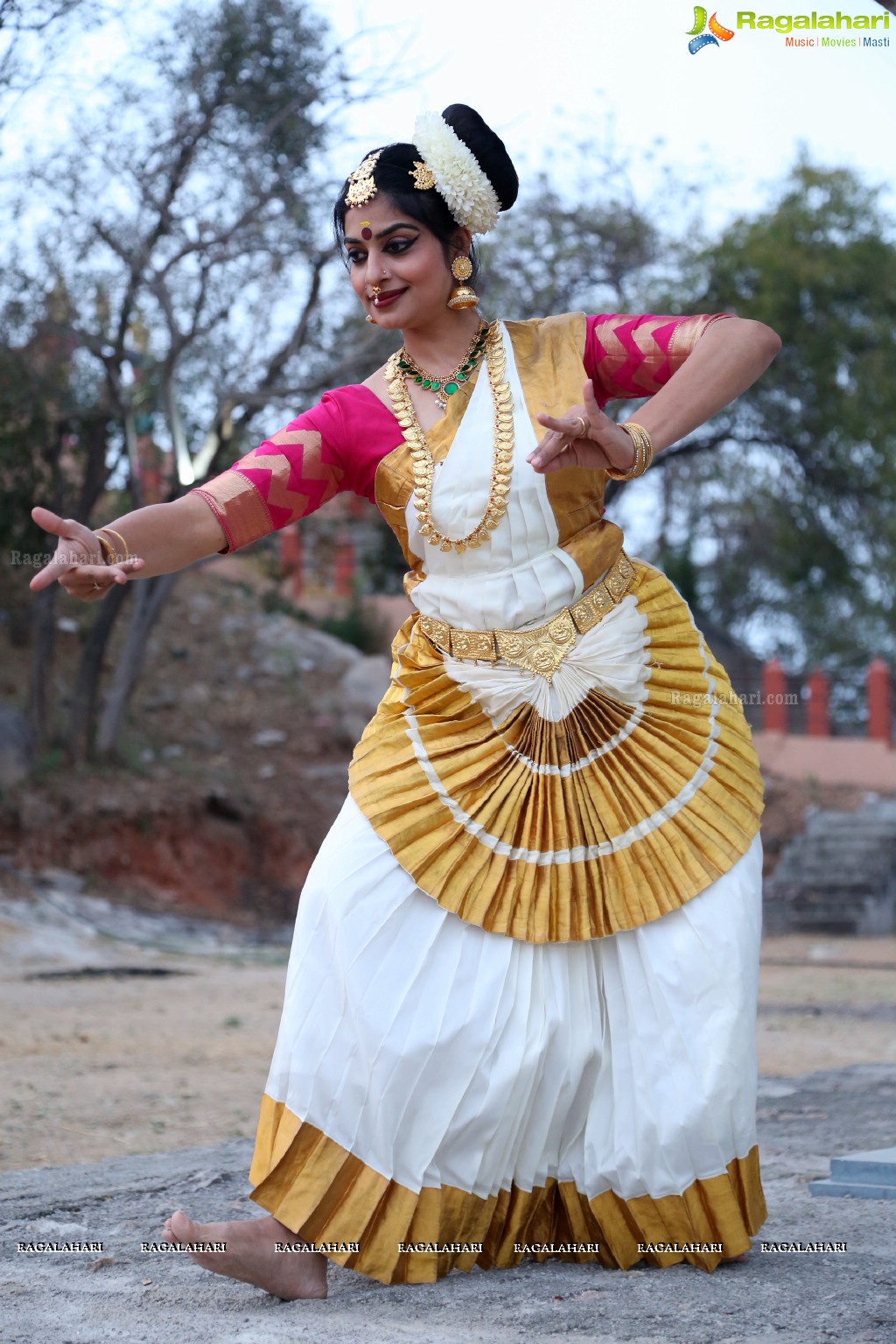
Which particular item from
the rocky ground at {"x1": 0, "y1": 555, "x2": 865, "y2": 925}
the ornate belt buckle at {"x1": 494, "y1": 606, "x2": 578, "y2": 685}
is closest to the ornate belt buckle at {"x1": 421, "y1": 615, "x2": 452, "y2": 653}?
the ornate belt buckle at {"x1": 494, "y1": 606, "x2": 578, "y2": 685}

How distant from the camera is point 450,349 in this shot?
299 cm

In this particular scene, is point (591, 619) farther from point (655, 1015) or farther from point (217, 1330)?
point (217, 1330)

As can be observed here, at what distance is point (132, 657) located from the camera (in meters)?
14.1

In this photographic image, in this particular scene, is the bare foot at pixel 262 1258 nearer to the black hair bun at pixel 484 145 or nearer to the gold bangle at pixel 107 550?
the gold bangle at pixel 107 550

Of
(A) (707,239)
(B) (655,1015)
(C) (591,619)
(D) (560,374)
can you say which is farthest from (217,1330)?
(A) (707,239)

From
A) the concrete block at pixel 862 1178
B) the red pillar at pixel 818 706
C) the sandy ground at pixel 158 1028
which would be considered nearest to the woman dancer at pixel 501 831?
the concrete block at pixel 862 1178

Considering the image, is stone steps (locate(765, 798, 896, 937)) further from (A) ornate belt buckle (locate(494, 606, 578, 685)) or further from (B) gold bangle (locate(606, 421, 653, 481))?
(B) gold bangle (locate(606, 421, 653, 481))

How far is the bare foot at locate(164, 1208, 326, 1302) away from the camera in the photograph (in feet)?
8.23

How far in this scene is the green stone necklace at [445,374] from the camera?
9.61 feet

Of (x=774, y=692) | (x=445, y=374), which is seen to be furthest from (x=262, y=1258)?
(x=774, y=692)

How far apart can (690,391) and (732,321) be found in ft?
0.66

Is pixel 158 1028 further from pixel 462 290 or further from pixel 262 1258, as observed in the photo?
pixel 462 290

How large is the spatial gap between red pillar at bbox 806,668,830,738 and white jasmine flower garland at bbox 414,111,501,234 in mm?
16170

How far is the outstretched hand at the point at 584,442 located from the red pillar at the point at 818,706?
1642 cm
